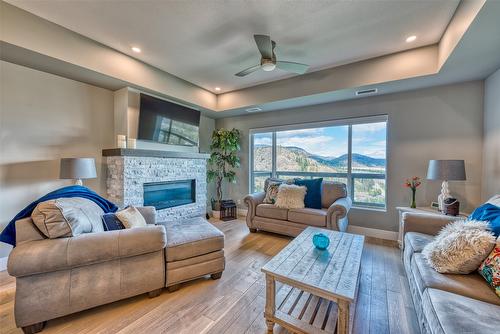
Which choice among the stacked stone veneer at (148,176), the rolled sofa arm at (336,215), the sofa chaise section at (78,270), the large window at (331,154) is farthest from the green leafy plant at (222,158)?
the sofa chaise section at (78,270)

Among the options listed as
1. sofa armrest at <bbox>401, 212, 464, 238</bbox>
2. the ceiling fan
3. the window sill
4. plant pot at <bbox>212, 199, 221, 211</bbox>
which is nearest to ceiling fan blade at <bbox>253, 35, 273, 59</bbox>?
the ceiling fan

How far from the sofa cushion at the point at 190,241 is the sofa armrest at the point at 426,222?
7.10 ft

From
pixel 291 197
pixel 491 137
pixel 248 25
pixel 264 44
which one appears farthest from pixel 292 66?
pixel 491 137

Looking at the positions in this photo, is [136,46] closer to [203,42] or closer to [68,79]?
[203,42]

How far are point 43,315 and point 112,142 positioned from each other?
2687 millimetres

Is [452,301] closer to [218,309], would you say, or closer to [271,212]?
[218,309]

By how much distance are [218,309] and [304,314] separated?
2.42ft

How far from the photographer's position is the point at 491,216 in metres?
1.61

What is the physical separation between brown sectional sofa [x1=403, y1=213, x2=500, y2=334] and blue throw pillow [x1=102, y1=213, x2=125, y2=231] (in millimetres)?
2501

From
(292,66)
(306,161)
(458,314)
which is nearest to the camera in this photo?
(458,314)

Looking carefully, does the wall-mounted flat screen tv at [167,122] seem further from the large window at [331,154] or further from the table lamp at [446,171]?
the table lamp at [446,171]

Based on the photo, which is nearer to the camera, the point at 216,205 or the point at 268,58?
the point at 268,58

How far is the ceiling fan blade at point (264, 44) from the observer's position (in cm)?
214

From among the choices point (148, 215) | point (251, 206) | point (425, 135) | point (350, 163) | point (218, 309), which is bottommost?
point (218, 309)
